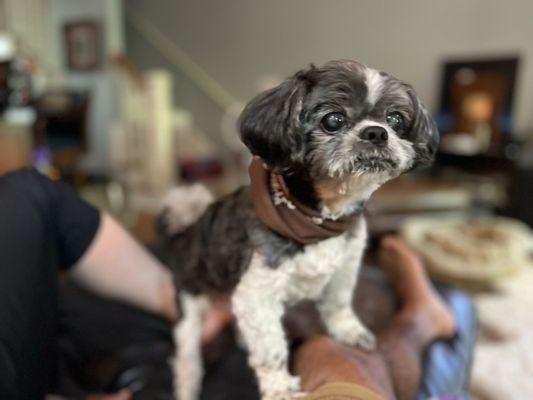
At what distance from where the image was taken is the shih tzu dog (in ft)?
1.50

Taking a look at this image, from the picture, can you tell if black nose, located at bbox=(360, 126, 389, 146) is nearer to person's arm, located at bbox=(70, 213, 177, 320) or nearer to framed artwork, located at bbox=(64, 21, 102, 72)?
person's arm, located at bbox=(70, 213, 177, 320)

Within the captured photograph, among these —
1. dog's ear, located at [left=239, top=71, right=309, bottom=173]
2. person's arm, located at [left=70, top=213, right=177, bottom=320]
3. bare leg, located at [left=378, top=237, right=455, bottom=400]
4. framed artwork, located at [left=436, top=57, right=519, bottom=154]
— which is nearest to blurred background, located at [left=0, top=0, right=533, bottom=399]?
framed artwork, located at [left=436, top=57, right=519, bottom=154]

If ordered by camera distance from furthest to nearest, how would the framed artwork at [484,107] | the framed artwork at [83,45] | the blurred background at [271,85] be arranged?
the framed artwork at [83,45] < the framed artwork at [484,107] < the blurred background at [271,85]

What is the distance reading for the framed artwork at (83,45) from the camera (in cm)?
543

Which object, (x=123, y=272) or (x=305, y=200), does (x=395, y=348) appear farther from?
(x=123, y=272)

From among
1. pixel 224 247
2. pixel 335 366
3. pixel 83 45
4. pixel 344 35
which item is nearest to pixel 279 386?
pixel 335 366

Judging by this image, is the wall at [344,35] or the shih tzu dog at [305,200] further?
the wall at [344,35]

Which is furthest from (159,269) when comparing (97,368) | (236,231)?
(236,231)

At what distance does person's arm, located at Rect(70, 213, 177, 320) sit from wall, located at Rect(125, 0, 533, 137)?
7.90 feet

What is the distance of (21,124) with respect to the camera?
141 inches

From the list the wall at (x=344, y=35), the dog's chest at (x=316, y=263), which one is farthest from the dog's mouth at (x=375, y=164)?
the wall at (x=344, y=35)

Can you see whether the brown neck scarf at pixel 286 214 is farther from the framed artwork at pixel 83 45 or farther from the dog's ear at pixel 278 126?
the framed artwork at pixel 83 45

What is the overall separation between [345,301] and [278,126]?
305 millimetres

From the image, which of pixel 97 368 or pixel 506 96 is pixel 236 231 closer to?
pixel 97 368
